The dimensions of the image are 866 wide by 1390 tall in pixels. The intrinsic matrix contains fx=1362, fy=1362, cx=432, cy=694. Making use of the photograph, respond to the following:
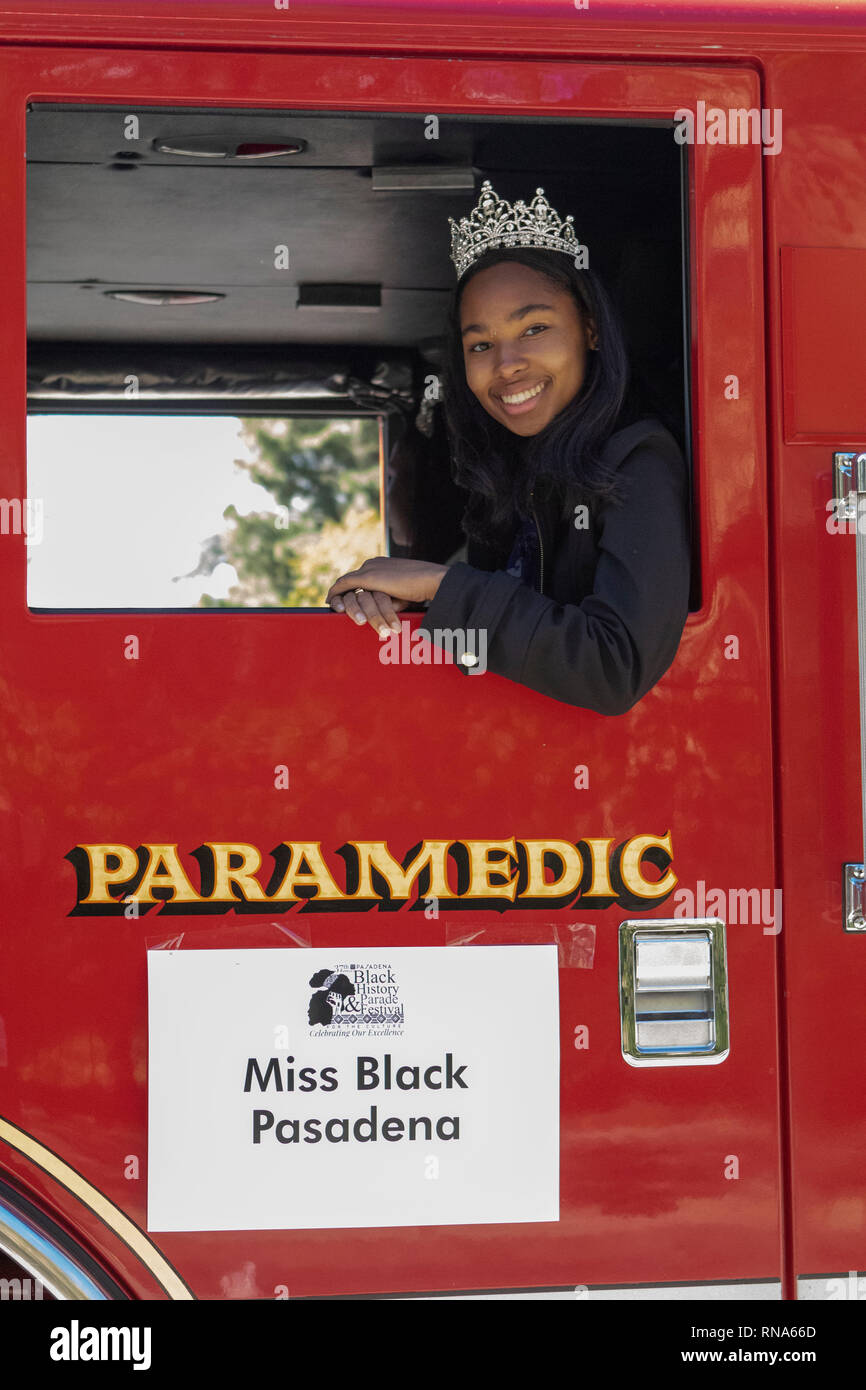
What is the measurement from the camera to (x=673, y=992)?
1757mm

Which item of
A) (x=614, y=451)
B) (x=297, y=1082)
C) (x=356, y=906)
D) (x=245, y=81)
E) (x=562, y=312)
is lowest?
(x=297, y=1082)

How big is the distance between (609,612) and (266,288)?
1.63 metres

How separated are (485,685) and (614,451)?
0.39m

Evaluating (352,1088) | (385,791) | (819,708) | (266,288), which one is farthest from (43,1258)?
(266,288)

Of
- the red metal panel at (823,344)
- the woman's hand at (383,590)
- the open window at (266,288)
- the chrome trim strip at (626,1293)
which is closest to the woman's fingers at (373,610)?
the woman's hand at (383,590)

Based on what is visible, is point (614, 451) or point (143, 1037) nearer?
point (143, 1037)

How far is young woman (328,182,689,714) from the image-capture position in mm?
1739

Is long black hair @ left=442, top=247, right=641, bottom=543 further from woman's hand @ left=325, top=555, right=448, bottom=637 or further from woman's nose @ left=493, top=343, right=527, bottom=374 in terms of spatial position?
woman's hand @ left=325, top=555, right=448, bottom=637

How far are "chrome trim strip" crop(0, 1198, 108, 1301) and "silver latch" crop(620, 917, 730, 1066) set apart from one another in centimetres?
74

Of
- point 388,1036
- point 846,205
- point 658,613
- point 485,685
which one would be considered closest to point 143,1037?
point 388,1036

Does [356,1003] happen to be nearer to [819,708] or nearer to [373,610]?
[373,610]

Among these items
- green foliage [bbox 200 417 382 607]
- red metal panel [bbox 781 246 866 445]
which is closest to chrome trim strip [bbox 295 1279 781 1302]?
red metal panel [bbox 781 246 866 445]

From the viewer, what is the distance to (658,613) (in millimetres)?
1756
